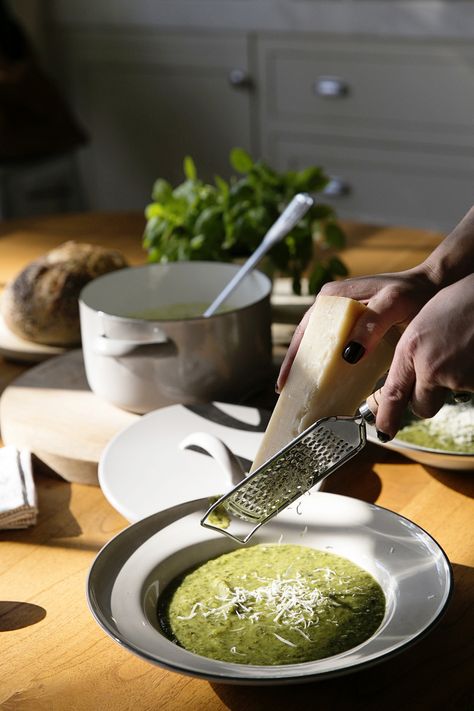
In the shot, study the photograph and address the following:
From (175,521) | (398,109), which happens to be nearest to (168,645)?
(175,521)

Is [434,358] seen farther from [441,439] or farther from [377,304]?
[441,439]

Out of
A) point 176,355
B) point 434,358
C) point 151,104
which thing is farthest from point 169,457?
point 151,104

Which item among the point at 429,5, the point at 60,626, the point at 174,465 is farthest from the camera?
the point at 429,5

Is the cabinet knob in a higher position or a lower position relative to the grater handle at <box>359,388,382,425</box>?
lower

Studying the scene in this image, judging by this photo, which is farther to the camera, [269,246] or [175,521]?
[269,246]

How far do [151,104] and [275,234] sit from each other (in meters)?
2.78

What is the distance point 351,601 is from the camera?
81 centimetres

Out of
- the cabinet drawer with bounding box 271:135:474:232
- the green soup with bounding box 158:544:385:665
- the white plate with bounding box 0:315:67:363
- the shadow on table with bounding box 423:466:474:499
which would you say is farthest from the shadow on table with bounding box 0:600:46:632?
the cabinet drawer with bounding box 271:135:474:232

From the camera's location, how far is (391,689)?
753mm

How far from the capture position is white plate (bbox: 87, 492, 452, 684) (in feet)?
2.33

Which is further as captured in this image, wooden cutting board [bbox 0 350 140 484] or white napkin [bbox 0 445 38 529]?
wooden cutting board [bbox 0 350 140 484]

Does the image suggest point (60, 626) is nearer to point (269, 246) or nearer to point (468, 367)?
point (468, 367)

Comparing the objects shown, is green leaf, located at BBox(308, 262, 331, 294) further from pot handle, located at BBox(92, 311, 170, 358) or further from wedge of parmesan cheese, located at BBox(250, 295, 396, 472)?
wedge of parmesan cheese, located at BBox(250, 295, 396, 472)

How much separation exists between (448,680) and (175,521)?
292 millimetres
